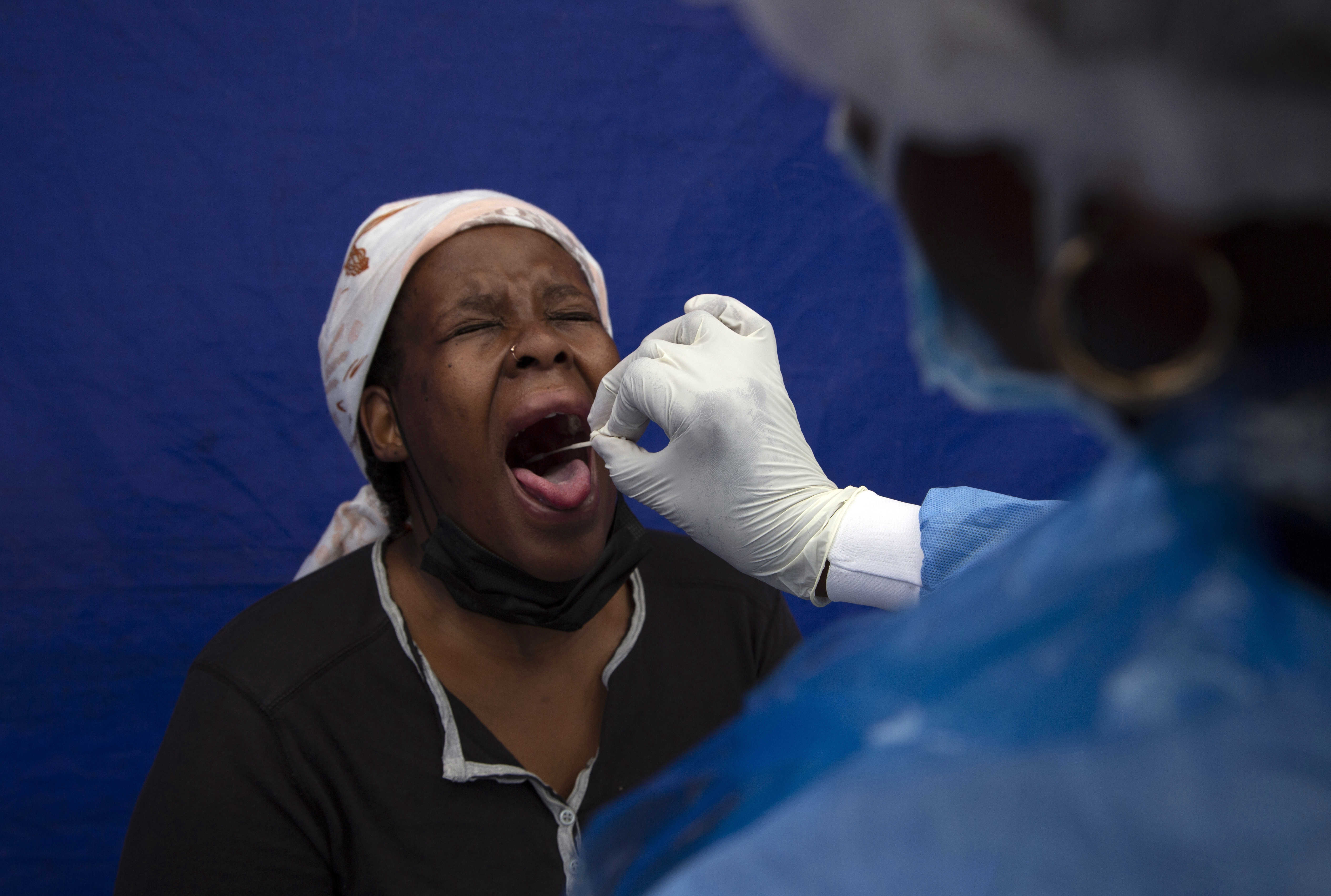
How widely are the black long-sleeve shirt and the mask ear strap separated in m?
0.10

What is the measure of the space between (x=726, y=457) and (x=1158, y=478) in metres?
0.69

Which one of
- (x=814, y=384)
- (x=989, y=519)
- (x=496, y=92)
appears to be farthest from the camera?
(x=814, y=384)

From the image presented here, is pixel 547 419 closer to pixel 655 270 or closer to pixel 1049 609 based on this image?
pixel 655 270

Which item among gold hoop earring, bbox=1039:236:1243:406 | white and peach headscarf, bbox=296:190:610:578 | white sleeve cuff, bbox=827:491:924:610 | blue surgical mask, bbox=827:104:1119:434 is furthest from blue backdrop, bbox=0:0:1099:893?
gold hoop earring, bbox=1039:236:1243:406

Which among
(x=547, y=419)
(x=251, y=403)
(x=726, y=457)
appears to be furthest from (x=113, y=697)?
(x=726, y=457)

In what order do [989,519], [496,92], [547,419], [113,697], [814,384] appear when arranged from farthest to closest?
[814,384], [496,92], [113,697], [547,419], [989,519]

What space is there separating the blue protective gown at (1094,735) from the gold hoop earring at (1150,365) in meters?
0.04

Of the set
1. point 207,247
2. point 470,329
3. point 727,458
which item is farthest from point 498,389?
point 207,247

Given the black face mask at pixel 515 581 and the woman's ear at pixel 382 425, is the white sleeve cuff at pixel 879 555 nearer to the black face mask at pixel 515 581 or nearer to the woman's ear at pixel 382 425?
the black face mask at pixel 515 581

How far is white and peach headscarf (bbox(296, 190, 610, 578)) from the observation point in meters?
1.16

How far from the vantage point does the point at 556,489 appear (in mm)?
1154

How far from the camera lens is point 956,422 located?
1.81 m

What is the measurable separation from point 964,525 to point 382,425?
0.78 m

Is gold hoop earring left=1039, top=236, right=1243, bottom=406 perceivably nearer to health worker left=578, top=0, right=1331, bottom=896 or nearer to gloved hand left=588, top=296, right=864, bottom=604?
health worker left=578, top=0, right=1331, bottom=896
